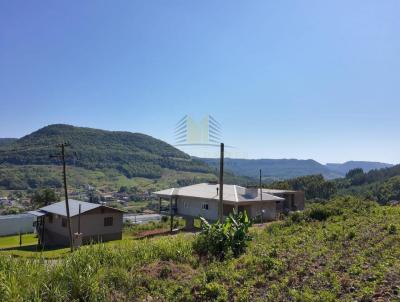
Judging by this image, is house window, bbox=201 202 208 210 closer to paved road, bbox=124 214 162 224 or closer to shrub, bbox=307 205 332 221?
shrub, bbox=307 205 332 221

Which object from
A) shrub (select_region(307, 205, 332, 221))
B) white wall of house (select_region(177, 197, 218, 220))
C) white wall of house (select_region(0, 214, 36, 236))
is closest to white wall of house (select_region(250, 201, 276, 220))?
white wall of house (select_region(177, 197, 218, 220))

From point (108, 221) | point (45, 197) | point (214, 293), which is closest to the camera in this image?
point (214, 293)

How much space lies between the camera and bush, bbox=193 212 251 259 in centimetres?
1253

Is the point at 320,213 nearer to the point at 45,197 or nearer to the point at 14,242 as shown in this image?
the point at 14,242

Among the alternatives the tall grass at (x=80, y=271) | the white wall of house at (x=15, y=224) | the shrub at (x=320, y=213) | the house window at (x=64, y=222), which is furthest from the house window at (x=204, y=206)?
the white wall of house at (x=15, y=224)

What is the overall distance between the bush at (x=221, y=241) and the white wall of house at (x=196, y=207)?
22.0m

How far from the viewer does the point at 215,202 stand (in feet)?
116

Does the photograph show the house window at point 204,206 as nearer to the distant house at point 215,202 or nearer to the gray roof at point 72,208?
the distant house at point 215,202

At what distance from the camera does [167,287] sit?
954 cm

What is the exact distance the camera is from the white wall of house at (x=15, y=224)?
184 ft

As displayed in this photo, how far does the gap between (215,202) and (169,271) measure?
2493 cm

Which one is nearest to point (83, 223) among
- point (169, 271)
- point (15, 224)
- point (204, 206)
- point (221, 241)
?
point (204, 206)

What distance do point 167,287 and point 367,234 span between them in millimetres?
7458

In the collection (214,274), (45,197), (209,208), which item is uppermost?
(214,274)
